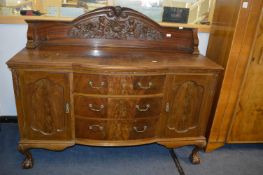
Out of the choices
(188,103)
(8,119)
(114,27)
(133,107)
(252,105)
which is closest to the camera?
(133,107)

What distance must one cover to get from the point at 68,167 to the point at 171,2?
1.89 metres

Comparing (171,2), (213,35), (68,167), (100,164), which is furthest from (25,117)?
(171,2)

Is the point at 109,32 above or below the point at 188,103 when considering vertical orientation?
above

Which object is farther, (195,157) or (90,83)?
(195,157)

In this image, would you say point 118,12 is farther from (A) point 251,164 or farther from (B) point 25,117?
(A) point 251,164

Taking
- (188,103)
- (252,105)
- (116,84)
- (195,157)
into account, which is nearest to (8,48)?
(116,84)

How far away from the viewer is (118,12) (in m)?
1.72

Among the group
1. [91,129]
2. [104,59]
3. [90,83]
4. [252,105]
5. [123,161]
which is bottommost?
[123,161]

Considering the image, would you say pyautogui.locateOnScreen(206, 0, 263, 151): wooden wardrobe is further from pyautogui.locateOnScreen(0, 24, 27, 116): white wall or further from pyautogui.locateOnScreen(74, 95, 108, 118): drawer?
pyautogui.locateOnScreen(0, 24, 27, 116): white wall

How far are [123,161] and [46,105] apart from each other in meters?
0.78

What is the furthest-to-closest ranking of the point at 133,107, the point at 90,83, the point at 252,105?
the point at 252,105 → the point at 133,107 → the point at 90,83

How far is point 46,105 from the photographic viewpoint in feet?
4.93

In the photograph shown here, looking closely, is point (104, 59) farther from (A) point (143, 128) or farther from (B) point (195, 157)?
(B) point (195, 157)

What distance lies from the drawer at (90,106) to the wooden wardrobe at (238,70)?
95 cm
